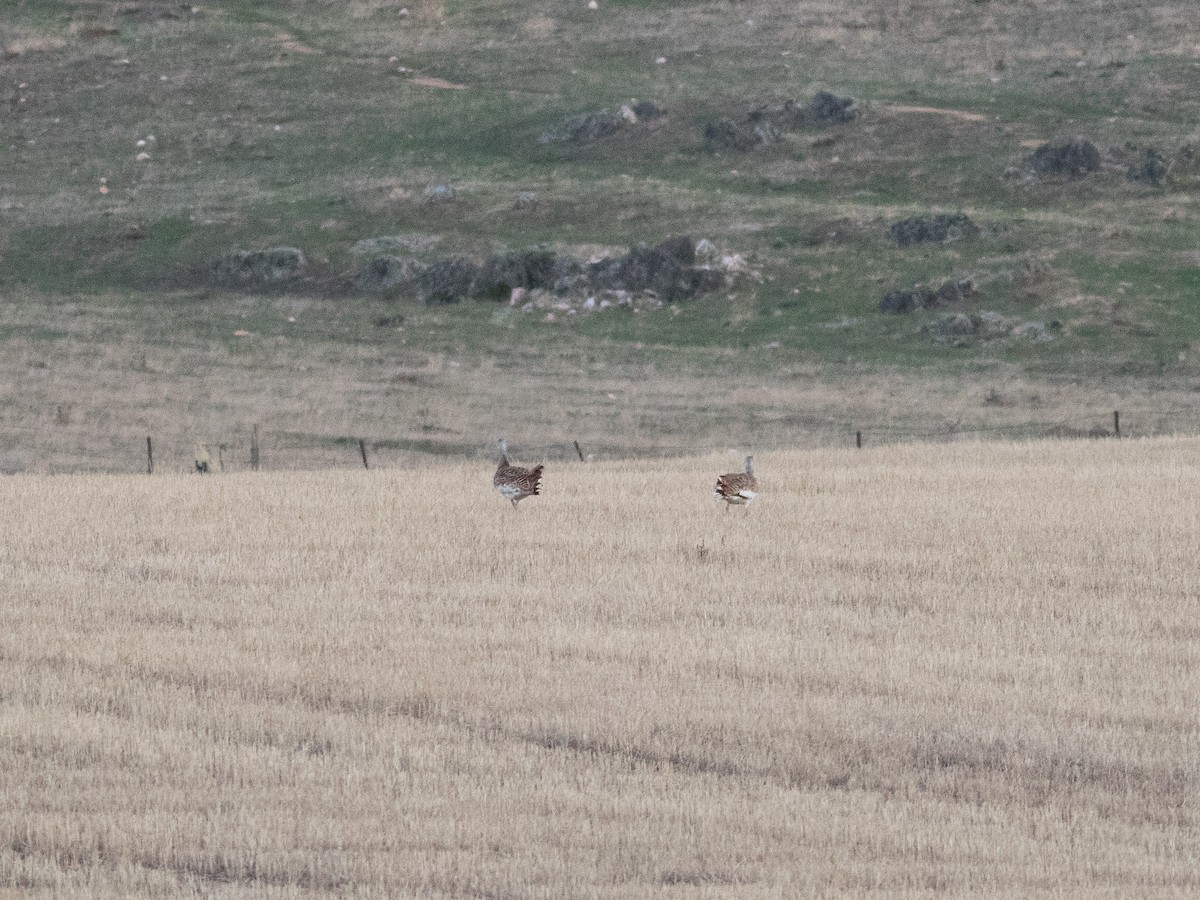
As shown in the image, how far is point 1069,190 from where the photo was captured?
76500mm

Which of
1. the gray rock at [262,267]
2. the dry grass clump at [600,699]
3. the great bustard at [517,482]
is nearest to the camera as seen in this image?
the dry grass clump at [600,699]

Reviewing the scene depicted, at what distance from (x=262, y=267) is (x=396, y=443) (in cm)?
3149

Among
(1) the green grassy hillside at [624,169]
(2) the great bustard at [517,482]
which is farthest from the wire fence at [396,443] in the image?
(2) the great bustard at [517,482]

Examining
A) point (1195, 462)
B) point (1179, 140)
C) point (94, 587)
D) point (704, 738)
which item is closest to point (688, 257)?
point (1179, 140)

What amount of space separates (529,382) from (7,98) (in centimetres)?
6090

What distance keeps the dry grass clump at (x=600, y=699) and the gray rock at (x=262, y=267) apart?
46988 millimetres

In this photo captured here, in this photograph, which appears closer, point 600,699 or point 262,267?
point 600,699

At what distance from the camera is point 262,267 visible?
246 ft

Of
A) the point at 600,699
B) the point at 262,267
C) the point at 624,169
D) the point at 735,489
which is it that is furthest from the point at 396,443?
the point at 624,169

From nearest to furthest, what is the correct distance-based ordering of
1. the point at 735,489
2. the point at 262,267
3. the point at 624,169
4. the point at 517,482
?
the point at 735,489, the point at 517,482, the point at 262,267, the point at 624,169

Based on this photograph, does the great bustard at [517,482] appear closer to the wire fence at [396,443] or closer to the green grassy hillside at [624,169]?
the wire fence at [396,443]

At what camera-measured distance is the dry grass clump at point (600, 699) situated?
11641 mm

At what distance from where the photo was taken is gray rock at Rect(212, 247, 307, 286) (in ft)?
245

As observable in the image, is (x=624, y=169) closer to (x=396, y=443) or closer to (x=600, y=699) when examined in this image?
(x=396, y=443)
